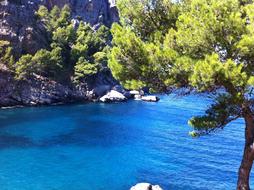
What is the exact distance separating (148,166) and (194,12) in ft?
90.4

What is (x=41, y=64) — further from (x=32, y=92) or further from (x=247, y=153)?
(x=247, y=153)

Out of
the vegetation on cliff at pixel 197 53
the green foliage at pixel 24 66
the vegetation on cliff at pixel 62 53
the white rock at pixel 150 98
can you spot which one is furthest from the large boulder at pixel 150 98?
the vegetation on cliff at pixel 197 53

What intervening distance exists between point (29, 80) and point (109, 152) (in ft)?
126

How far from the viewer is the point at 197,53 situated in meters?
15.9

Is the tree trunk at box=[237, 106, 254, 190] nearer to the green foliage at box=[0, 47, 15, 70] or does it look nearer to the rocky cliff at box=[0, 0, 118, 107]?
the rocky cliff at box=[0, 0, 118, 107]

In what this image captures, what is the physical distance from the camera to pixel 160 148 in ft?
157

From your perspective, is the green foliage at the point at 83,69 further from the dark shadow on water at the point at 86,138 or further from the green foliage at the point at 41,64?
the dark shadow on water at the point at 86,138

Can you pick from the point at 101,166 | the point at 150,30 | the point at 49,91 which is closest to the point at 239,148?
the point at 101,166

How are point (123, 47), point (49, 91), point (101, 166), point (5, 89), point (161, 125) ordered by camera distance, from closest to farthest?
point (123, 47)
point (101, 166)
point (161, 125)
point (5, 89)
point (49, 91)

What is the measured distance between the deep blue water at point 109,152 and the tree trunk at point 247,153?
59.8 feet

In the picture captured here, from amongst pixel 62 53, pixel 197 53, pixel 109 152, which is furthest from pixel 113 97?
pixel 197 53

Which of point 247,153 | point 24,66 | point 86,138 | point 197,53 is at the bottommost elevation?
point 86,138

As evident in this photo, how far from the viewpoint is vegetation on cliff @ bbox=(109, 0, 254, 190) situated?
14820 millimetres

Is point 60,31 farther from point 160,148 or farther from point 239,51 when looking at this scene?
point 239,51
